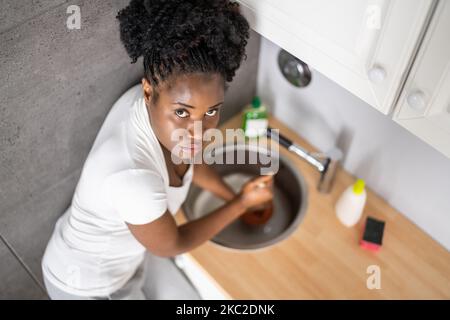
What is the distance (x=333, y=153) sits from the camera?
3.90ft

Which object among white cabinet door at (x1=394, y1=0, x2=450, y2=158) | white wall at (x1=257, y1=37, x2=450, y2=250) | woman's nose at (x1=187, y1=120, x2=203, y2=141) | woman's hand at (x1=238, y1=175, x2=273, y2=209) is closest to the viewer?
white cabinet door at (x1=394, y1=0, x2=450, y2=158)

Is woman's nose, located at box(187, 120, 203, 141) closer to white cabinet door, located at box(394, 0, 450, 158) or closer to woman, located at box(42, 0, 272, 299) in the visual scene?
woman, located at box(42, 0, 272, 299)

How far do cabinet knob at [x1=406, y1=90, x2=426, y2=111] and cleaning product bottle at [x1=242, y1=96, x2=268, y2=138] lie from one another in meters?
0.72

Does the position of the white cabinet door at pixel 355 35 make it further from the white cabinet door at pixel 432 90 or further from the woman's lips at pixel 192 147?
the woman's lips at pixel 192 147

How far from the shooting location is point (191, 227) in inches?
44.1

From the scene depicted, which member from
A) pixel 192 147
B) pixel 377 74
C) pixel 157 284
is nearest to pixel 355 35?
pixel 377 74

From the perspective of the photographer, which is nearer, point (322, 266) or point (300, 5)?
point (300, 5)

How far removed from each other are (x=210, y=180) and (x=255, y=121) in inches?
9.7

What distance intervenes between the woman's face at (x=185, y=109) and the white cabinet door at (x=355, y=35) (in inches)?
6.2

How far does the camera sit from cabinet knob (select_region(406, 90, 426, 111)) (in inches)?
26.4

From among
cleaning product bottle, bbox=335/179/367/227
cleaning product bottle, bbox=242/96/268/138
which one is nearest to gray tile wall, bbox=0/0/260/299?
cleaning product bottle, bbox=242/96/268/138

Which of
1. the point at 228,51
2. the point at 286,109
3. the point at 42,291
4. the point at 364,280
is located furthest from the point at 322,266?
the point at 42,291

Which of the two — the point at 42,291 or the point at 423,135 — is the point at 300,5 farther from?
the point at 42,291

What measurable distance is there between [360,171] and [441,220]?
0.85 ft
